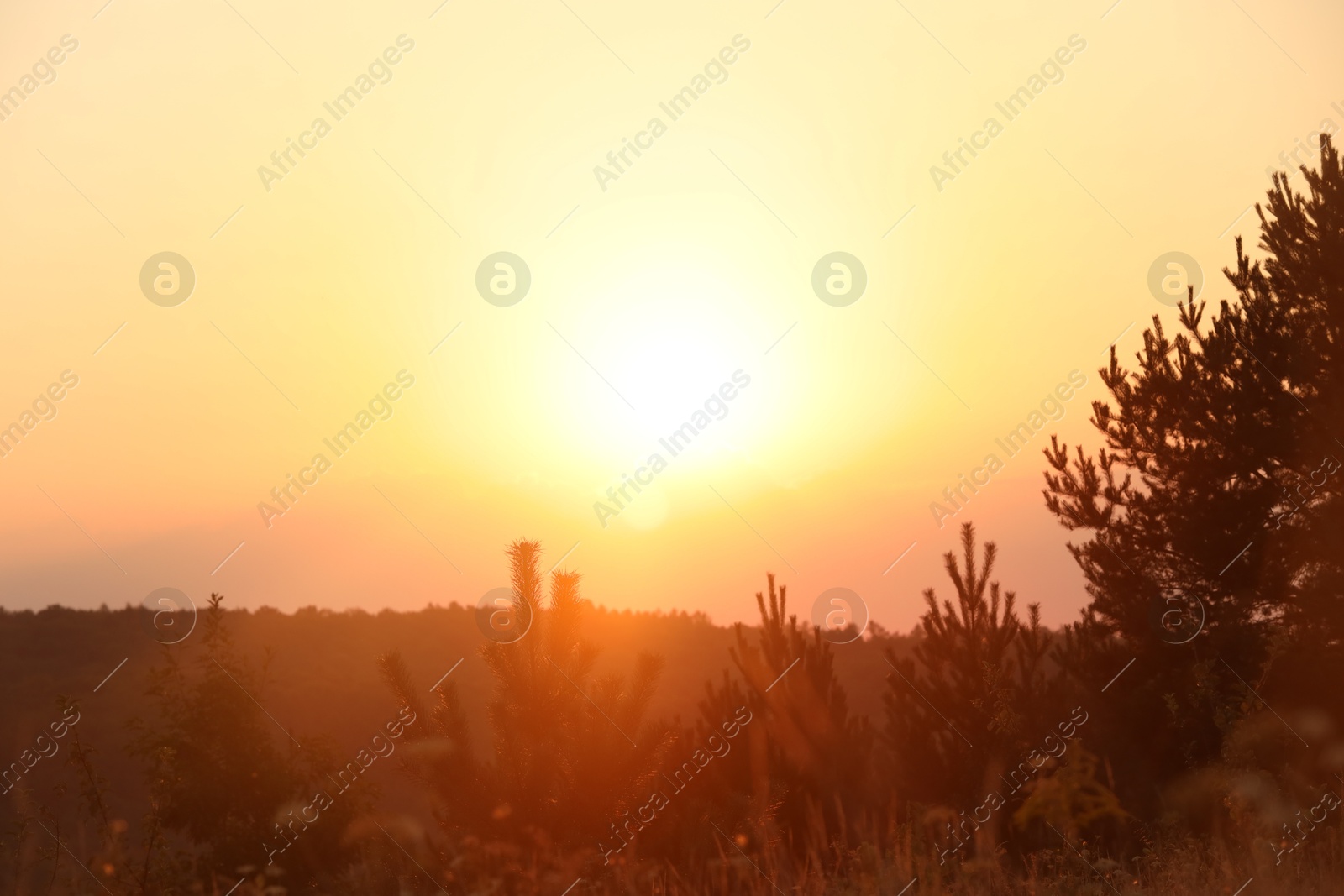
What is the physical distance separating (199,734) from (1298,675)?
19.4 m

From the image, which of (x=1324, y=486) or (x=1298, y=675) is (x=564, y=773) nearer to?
(x=1298, y=675)

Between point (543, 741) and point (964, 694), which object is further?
point (964, 694)

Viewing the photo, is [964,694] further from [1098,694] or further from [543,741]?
[543,741]

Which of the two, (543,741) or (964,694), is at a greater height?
(543,741)

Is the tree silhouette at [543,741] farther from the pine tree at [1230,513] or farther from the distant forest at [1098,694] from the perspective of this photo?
the pine tree at [1230,513]

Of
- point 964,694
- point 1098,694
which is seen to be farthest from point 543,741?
point 1098,694

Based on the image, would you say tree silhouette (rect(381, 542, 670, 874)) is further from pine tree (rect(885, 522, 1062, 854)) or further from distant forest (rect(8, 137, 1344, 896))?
pine tree (rect(885, 522, 1062, 854))

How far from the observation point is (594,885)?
8.35 meters

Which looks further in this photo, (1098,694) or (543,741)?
(1098,694)

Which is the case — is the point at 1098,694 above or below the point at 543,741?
below

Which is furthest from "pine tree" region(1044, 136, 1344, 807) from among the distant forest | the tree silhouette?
the tree silhouette

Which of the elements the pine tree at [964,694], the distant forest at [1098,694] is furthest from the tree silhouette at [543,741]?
the pine tree at [964,694]

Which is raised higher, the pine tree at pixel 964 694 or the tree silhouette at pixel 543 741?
the tree silhouette at pixel 543 741

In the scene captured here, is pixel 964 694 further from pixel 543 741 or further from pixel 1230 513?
pixel 543 741
